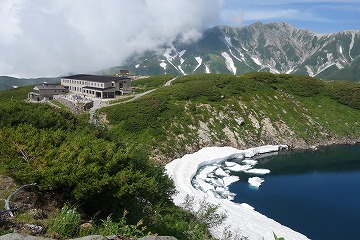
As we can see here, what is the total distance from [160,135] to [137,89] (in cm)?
4380

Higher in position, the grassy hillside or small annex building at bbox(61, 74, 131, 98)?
small annex building at bbox(61, 74, 131, 98)

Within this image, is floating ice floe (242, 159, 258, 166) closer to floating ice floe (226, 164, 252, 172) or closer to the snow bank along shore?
the snow bank along shore

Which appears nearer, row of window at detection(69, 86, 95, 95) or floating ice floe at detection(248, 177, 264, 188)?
floating ice floe at detection(248, 177, 264, 188)

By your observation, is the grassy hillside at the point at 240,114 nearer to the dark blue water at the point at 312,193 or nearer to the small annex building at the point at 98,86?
the dark blue water at the point at 312,193

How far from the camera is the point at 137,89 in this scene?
395 feet

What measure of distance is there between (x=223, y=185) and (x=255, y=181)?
23.1 ft

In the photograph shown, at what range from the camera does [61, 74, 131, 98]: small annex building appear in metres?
105

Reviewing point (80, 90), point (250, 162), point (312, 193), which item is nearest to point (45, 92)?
point (80, 90)

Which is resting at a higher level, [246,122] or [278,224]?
[246,122]

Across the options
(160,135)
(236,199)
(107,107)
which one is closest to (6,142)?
(236,199)

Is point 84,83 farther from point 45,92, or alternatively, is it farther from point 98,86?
point 45,92

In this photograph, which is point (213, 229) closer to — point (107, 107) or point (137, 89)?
point (107, 107)

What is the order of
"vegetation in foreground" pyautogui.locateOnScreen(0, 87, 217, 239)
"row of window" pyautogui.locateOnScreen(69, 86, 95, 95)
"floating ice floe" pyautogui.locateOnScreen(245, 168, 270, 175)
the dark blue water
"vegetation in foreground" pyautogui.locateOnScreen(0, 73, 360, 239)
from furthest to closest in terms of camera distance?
"row of window" pyautogui.locateOnScreen(69, 86, 95, 95) → "floating ice floe" pyautogui.locateOnScreen(245, 168, 270, 175) → the dark blue water → "vegetation in foreground" pyautogui.locateOnScreen(0, 73, 360, 239) → "vegetation in foreground" pyautogui.locateOnScreen(0, 87, 217, 239)

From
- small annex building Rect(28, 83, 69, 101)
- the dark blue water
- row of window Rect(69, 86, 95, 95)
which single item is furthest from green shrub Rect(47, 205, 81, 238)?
row of window Rect(69, 86, 95, 95)
